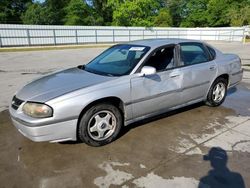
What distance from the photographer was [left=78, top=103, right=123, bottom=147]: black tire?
3.37 meters

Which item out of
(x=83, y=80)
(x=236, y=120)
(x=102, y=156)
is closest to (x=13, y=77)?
(x=83, y=80)

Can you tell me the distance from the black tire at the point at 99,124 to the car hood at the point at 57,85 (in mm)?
390

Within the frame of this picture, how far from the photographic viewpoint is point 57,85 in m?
3.51

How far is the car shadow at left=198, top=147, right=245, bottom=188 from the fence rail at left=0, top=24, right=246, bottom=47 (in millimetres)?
24704

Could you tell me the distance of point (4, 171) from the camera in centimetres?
298

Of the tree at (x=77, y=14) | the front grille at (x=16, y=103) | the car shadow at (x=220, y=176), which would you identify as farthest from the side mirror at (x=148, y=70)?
the tree at (x=77, y=14)

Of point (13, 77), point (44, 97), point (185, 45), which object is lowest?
point (13, 77)

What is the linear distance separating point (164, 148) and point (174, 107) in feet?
3.54

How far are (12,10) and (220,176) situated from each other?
173 feet

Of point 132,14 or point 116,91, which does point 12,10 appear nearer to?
point 132,14

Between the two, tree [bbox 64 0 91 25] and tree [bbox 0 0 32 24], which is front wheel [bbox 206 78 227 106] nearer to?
tree [bbox 64 0 91 25]

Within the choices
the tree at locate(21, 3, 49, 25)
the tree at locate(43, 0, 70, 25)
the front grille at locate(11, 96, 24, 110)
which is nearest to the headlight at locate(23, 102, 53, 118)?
the front grille at locate(11, 96, 24, 110)

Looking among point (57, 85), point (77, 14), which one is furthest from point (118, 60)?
point (77, 14)

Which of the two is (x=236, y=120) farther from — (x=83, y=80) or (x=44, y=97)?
(x=44, y=97)
